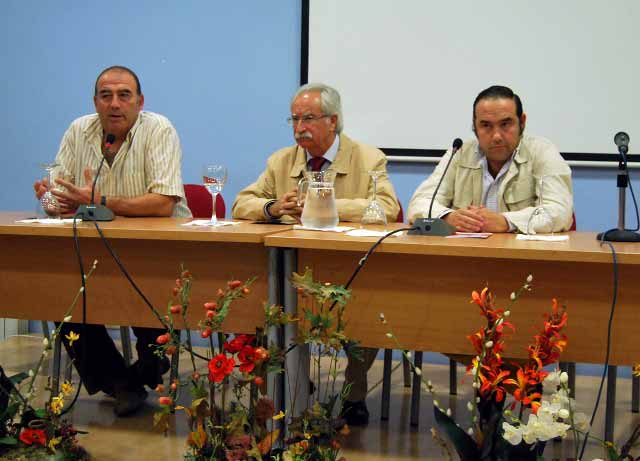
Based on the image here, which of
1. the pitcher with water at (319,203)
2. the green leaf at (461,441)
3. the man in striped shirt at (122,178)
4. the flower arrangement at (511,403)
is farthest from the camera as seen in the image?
the man in striped shirt at (122,178)

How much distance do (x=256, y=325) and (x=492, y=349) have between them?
0.73 m

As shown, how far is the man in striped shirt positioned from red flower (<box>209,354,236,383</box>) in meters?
1.30

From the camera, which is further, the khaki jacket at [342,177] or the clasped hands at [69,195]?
the khaki jacket at [342,177]

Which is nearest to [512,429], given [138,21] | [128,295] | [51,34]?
[128,295]

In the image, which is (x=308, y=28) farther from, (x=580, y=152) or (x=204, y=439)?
(x=204, y=439)

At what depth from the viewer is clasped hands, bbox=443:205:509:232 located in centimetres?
232

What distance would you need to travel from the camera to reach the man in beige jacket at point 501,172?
2623 millimetres

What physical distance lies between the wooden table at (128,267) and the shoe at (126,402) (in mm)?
622

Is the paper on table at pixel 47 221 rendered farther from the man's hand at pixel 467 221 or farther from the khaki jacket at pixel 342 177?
the man's hand at pixel 467 221

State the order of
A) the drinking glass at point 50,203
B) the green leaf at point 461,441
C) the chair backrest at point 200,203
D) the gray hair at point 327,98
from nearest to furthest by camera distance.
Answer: the green leaf at point 461,441
the drinking glass at point 50,203
the gray hair at point 327,98
the chair backrest at point 200,203

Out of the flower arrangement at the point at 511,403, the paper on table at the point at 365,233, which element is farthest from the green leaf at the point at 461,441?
the paper on table at the point at 365,233

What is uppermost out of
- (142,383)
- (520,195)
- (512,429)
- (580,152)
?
(580,152)

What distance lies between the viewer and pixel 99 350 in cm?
280

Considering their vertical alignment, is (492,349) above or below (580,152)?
below
